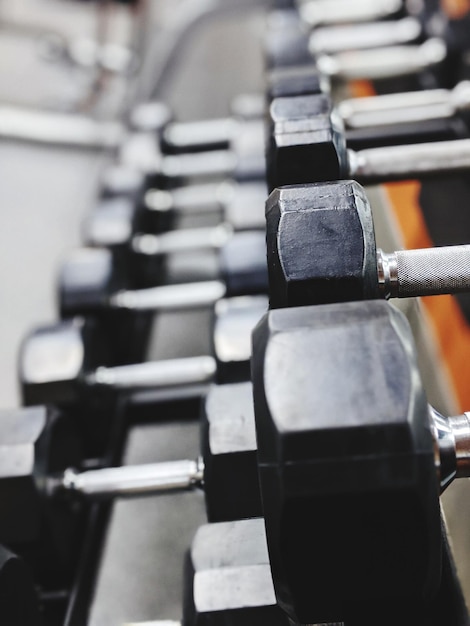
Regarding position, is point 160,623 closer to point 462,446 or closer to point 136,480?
point 136,480

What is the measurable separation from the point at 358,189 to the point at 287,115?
0.19 meters

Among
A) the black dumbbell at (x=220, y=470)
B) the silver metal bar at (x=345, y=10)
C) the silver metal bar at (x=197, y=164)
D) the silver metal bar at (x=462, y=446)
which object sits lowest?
the black dumbbell at (x=220, y=470)

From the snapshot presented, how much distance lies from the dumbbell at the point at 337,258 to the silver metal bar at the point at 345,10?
4.12ft

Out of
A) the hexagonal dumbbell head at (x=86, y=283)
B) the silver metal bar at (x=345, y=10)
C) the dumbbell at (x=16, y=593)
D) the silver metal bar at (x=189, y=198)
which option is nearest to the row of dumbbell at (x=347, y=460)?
the dumbbell at (x=16, y=593)

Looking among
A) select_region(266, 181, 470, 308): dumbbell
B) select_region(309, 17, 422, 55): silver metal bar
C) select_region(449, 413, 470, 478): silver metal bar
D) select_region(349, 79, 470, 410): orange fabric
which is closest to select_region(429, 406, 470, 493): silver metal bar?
select_region(449, 413, 470, 478): silver metal bar

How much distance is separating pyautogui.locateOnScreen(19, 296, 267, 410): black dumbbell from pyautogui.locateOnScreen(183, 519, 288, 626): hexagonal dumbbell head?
9.4 inches

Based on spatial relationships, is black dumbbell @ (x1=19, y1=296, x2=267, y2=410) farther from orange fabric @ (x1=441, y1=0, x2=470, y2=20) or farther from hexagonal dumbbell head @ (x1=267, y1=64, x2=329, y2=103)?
orange fabric @ (x1=441, y1=0, x2=470, y2=20)

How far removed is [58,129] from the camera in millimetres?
1850

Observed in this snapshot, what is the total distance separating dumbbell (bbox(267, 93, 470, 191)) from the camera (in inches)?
26.7

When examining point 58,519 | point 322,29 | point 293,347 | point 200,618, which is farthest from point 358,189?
point 322,29

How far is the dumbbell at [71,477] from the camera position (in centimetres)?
65

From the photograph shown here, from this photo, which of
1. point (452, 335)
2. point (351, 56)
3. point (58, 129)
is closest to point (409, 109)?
point (452, 335)

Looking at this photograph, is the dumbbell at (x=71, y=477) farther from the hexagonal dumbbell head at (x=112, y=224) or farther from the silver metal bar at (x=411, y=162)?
the hexagonal dumbbell head at (x=112, y=224)

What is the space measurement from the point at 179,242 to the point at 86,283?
0.30 m
